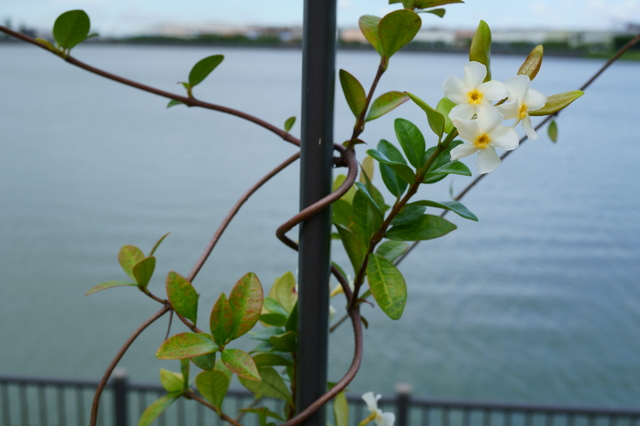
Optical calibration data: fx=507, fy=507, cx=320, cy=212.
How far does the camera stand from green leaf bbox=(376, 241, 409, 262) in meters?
0.35

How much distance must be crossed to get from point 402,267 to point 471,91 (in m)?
5.64

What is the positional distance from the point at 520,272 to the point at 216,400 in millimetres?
6101

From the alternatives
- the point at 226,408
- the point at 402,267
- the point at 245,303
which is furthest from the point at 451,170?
the point at 402,267

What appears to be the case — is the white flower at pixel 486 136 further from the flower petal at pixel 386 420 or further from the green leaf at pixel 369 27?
the flower petal at pixel 386 420

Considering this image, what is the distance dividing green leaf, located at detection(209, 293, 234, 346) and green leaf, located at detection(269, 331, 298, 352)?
1.6 inches

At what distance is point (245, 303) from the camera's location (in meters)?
0.29

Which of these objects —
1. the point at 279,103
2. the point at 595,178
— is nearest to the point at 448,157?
the point at 595,178

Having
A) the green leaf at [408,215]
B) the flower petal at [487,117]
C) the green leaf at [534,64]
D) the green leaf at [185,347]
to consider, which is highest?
the green leaf at [534,64]

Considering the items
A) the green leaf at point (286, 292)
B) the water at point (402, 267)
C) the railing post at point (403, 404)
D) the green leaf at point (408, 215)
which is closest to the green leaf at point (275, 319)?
the green leaf at point (286, 292)

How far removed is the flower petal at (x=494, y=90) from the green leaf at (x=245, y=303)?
16 centimetres

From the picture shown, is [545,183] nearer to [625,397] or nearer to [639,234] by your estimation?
[639,234]

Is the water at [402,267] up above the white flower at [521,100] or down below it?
below

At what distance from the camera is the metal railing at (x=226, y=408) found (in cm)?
193

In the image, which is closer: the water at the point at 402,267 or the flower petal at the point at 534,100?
the flower petal at the point at 534,100
